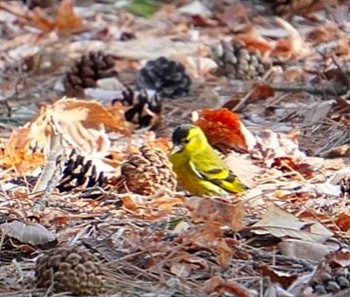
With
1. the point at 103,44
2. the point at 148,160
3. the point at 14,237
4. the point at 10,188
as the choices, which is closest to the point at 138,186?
the point at 148,160

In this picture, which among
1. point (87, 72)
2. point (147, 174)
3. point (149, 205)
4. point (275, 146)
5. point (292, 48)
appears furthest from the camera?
point (292, 48)

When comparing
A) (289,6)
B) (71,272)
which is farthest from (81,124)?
(289,6)

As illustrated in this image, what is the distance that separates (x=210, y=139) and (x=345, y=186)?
0.80m

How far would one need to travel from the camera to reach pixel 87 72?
4.99m

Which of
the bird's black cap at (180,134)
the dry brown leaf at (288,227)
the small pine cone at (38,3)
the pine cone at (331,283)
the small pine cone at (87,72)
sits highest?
the pine cone at (331,283)

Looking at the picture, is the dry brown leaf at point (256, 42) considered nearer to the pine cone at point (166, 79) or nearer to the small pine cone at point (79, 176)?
the pine cone at point (166, 79)

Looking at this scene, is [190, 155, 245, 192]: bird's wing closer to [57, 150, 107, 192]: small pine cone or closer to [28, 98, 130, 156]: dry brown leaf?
[57, 150, 107, 192]: small pine cone

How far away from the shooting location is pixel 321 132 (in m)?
3.94

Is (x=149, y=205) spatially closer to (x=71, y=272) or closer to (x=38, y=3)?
(x=71, y=272)

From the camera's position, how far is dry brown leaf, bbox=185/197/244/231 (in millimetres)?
2564

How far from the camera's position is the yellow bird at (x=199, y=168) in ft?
11.0

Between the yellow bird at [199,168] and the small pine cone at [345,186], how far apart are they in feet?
1.03

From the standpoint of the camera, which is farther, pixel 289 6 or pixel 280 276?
pixel 289 6

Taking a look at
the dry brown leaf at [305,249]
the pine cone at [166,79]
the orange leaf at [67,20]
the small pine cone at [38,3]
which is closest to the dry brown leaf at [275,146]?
the pine cone at [166,79]
